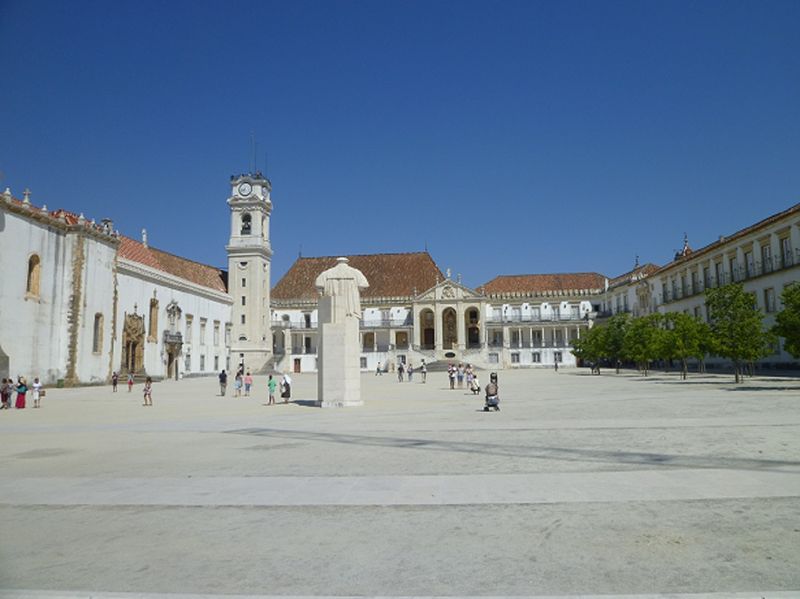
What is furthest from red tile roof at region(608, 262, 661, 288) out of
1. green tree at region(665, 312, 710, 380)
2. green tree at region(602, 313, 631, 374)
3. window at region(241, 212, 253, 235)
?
window at region(241, 212, 253, 235)

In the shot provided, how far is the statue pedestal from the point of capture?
2209 cm

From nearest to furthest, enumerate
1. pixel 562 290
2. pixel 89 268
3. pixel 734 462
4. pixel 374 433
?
pixel 734 462 → pixel 374 433 → pixel 89 268 → pixel 562 290

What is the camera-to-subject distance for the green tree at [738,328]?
29188 millimetres

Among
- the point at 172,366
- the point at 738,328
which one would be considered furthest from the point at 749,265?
the point at 172,366

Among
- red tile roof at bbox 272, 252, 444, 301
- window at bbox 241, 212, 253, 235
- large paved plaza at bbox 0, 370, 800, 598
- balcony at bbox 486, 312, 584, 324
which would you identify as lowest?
large paved plaza at bbox 0, 370, 800, 598

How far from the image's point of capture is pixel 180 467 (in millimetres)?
9539

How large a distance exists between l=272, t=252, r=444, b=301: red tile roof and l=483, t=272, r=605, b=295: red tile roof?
761 centimetres

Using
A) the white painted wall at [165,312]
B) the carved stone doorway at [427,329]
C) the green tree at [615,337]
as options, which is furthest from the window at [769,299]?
the white painted wall at [165,312]

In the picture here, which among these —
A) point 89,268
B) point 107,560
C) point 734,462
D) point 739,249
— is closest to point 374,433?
point 734,462

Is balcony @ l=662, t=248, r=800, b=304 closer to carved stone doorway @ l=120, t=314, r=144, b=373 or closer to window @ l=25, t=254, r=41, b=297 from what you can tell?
carved stone doorway @ l=120, t=314, r=144, b=373

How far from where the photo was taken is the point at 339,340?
22219mm

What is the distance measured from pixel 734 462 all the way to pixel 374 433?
23.5 feet

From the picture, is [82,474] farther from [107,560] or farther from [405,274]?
[405,274]

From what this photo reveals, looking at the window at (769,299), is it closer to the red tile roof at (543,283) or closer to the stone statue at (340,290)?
the stone statue at (340,290)
